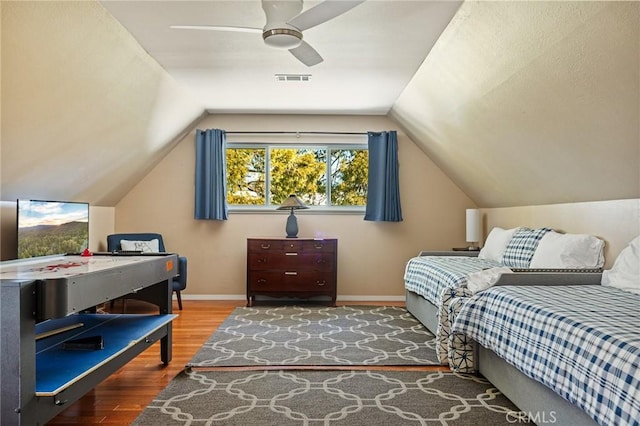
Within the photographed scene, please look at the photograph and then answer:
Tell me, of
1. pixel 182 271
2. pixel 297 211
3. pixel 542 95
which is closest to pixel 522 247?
pixel 542 95

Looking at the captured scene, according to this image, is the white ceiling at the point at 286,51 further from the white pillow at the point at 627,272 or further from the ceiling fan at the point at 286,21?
the white pillow at the point at 627,272

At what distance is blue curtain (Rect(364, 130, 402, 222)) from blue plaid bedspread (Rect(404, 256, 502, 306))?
3.24ft

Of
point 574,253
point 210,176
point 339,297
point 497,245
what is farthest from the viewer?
point 339,297

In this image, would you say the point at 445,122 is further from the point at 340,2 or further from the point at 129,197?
the point at 129,197

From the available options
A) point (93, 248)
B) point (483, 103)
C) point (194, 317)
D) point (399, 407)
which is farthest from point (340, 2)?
point (93, 248)

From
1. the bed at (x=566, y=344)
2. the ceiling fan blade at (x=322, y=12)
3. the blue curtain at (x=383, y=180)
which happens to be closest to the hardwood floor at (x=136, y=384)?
the bed at (x=566, y=344)

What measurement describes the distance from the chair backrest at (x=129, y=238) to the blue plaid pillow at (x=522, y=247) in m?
3.65

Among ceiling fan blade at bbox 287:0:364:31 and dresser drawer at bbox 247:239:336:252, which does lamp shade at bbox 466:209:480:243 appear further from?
ceiling fan blade at bbox 287:0:364:31

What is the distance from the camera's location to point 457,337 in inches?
119

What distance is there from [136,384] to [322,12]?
2367 millimetres

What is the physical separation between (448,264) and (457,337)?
1.20 m

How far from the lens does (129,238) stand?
206 inches

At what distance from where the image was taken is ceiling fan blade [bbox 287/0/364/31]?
2285mm

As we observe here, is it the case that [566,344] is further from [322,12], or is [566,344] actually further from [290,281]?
[290,281]
